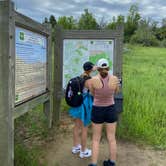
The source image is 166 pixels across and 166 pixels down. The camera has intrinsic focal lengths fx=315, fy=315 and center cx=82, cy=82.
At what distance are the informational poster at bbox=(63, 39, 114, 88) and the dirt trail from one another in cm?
123

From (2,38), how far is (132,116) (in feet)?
10.7

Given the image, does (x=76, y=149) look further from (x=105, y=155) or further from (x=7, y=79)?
(x=7, y=79)

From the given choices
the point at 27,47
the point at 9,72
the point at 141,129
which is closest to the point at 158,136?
the point at 141,129

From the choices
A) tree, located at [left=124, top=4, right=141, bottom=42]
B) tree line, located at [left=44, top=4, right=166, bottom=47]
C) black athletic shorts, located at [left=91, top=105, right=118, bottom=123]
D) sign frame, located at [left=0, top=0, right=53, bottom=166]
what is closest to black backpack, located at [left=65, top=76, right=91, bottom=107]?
black athletic shorts, located at [left=91, top=105, right=118, bottom=123]

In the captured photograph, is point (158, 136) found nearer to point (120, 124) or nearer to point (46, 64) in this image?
point (120, 124)

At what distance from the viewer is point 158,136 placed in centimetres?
532

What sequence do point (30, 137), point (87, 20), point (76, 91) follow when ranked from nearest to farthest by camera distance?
point (76, 91) → point (30, 137) → point (87, 20)

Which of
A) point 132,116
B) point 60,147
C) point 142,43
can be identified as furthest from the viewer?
point 142,43

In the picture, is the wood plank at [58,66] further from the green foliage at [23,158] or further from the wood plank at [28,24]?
the green foliage at [23,158]

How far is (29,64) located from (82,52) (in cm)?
154

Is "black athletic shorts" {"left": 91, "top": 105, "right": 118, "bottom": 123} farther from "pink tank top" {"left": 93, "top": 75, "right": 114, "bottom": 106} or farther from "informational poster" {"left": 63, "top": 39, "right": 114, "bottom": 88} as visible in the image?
"informational poster" {"left": 63, "top": 39, "right": 114, "bottom": 88}

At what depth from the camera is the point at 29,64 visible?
4.10 m

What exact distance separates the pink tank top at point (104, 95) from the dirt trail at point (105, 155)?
961 millimetres

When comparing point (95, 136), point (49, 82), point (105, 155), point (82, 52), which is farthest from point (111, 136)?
point (82, 52)
